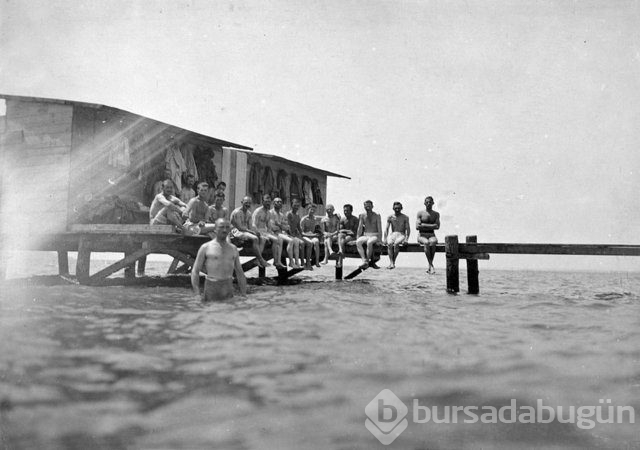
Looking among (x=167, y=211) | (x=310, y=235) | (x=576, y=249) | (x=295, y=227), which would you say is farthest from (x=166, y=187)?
(x=576, y=249)

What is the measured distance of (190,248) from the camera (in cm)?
1135

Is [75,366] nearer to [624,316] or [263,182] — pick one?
[624,316]

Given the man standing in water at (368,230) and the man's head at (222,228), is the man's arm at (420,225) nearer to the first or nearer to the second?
the man standing in water at (368,230)

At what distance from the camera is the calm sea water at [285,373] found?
120 inches

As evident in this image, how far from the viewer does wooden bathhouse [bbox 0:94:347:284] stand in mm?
10922

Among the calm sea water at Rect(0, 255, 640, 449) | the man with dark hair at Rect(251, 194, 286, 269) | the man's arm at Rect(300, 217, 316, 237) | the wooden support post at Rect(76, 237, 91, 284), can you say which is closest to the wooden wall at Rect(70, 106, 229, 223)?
the wooden support post at Rect(76, 237, 91, 284)

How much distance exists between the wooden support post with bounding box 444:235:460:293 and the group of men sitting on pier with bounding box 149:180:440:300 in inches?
19.5

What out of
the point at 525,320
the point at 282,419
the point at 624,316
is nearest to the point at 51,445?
the point at 282,419

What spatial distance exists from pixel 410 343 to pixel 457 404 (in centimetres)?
171

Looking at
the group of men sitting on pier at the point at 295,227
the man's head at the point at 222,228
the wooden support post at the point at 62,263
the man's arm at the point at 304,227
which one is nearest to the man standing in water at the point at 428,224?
the group of men sitting on pier at the point at 295,227

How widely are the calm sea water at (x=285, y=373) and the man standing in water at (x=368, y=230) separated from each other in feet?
15.3

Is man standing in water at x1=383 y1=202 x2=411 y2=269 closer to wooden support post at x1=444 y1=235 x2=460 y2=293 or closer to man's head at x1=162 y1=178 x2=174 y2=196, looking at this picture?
wooden support post at x1=444 y1=235 x2=460 y2=293

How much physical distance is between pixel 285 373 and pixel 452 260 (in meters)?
7.60

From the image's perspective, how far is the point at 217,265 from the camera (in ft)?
25.1
